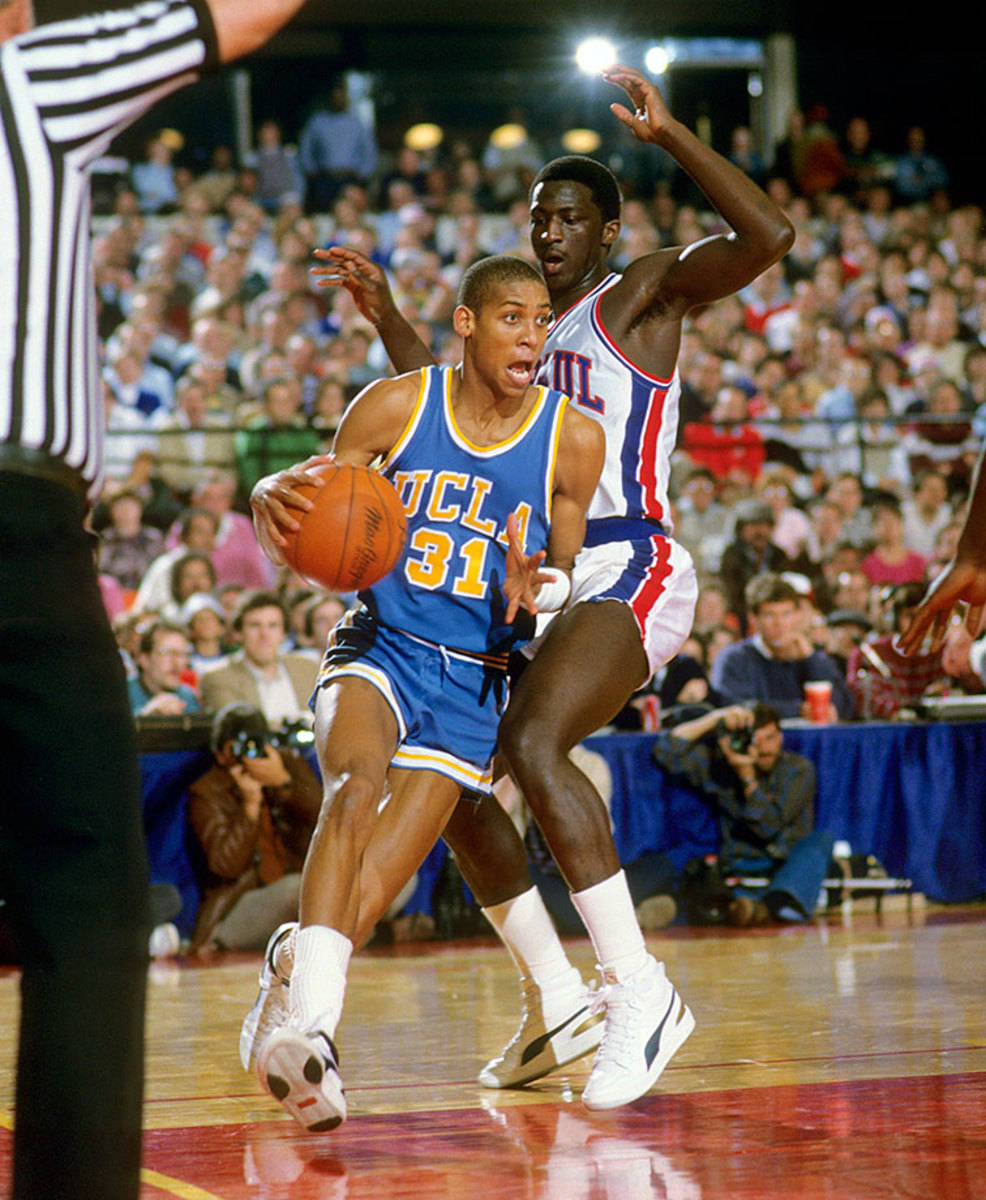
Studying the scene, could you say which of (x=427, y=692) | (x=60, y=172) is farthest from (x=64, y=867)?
(x=427, y=692)

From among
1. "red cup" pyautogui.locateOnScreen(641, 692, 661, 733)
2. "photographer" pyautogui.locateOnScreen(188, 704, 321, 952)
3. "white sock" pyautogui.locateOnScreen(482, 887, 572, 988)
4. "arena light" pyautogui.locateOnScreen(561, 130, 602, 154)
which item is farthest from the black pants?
"arena light" pyautogui.locateOnScreen(561, 130, 602, 154)

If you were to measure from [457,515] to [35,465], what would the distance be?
7.05 feet

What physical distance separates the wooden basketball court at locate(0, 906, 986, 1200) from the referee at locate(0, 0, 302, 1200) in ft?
3.55

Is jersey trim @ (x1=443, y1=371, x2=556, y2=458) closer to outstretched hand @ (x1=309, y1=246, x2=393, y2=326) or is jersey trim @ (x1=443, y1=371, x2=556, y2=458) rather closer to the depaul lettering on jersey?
the depaul lettering on jersey

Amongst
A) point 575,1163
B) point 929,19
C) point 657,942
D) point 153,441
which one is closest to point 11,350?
point 575,1163

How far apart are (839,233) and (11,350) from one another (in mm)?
15753

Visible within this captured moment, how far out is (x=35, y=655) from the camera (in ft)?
7.41

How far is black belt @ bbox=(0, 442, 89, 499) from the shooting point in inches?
89.7

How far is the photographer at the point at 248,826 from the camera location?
7.89 metres

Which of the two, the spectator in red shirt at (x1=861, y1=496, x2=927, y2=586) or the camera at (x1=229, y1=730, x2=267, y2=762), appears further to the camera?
the spectator in red shirt at (x1=861, y1=496, x2=927, y2=586)

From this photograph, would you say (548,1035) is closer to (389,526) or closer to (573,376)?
(389,526)

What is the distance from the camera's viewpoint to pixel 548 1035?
4.53 metres

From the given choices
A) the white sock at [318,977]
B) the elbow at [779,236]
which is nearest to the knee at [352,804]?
the white sock at [318,977]

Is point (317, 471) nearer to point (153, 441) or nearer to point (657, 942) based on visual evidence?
point (657, 942)
